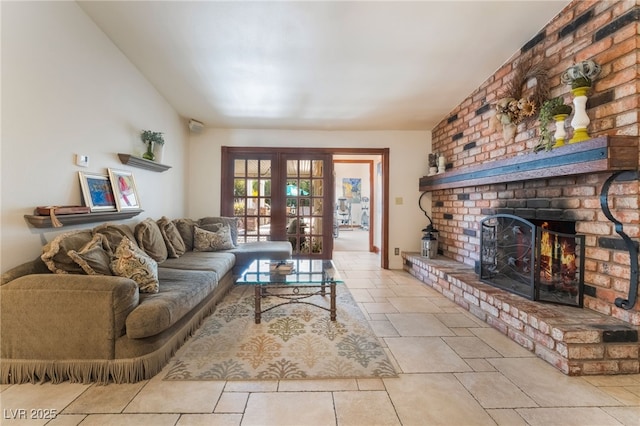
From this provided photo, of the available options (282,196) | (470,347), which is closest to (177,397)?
(470,347)

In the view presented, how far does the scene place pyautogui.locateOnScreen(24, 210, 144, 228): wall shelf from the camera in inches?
77.0

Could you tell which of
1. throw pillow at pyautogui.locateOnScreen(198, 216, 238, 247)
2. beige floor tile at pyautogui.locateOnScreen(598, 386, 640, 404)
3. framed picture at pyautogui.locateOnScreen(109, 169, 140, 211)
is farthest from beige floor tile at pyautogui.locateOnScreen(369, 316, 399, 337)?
framed picture at pyautogui.locateOnScreen(109, 169, 140, 211)

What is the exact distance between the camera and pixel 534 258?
8.07 ft

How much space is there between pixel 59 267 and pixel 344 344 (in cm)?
203

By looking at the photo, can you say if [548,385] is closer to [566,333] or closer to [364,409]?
[566,333]

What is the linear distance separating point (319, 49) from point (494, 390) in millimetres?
3020

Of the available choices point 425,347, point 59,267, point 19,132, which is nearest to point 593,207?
point 425,347

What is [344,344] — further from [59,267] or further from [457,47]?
[457,47]

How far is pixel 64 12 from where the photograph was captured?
2193 mm

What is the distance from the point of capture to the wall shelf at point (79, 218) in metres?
1.96

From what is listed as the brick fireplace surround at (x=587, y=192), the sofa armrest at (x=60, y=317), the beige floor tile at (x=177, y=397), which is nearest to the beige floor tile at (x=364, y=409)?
the beige floor tile at (x=177, y=397)

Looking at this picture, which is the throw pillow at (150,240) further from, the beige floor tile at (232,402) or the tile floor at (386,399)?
the beige floor tile at (232,402)

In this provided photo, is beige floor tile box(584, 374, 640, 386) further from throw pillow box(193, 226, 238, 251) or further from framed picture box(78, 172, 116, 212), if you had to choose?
framed picture box(78, 172, 116, 212)

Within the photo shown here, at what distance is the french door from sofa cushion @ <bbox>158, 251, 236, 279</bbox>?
137 centimetres
